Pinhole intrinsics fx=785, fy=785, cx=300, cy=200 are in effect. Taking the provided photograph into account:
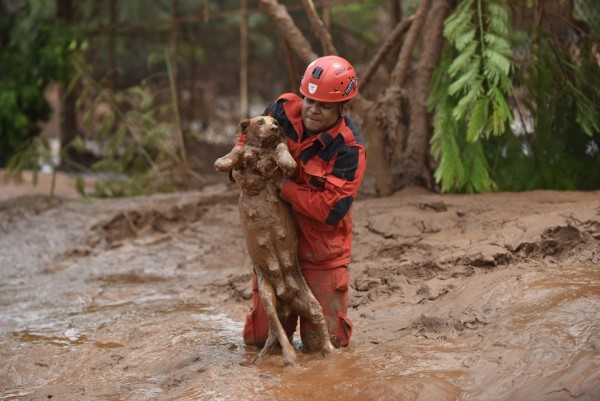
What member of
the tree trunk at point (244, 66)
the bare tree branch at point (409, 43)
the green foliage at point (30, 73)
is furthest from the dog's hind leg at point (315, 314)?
the green foliage at point (30, 73)

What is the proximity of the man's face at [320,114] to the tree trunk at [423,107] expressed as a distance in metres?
3.27

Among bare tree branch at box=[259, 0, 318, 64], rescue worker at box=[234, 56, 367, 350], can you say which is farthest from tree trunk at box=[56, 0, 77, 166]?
rescue worker at box=[234, 56, 367, 350]

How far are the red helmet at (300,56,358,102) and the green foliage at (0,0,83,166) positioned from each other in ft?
27.3

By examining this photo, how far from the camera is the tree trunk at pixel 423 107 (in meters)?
7.49

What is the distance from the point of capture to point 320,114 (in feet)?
14.2

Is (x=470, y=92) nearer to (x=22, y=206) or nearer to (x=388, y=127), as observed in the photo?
(x=388, y=127)

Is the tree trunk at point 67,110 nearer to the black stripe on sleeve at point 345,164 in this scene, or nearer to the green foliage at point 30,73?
the green foliage at point 30,73

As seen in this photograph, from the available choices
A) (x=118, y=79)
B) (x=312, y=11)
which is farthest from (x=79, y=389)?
(x=118, y=79)

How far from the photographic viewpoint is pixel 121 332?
5.45 meters

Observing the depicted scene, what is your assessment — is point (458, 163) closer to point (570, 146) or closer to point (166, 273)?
point (570, 146)

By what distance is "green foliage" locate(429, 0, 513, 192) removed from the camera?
659cm

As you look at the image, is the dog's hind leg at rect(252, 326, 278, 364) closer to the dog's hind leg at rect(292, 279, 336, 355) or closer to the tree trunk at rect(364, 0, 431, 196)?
the dog's hind leg at rect(292, 279, 336, 355)

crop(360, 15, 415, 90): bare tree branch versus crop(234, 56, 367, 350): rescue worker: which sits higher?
crop(360, 15, 415, 90): bare tree branch

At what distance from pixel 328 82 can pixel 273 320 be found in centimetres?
136
